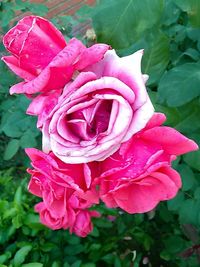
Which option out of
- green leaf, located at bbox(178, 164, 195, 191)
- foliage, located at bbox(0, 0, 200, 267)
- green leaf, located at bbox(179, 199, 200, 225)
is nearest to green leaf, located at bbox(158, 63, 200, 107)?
foliage, located at bbox(0, 0, 200, 267)

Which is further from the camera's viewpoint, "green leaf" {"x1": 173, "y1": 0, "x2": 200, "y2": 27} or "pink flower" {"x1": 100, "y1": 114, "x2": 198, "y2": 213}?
"green leaf" {"x1": 173, "y1": 0, "x2": 200, "y2": 27}

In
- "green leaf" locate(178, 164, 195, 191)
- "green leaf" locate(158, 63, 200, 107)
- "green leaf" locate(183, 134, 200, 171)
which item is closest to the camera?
"green leaf" locate(158, 63, 200, 107)

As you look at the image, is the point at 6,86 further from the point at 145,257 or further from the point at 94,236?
the point at 145,257

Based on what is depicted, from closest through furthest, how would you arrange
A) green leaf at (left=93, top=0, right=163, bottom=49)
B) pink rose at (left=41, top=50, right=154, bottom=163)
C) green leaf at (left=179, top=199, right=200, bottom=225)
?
pink rose at (left=41, top=50, right=154, bottom=163) < green leaf at (left=93, top=0, right=163, bottom=49) < green leaf at (left=179, top=199, right=200, bottom=225)

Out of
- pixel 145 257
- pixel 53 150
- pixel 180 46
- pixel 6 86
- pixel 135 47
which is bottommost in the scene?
pixel 145 257

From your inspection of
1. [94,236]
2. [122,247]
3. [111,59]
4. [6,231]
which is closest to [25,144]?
[6,231]

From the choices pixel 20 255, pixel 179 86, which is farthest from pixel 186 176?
pixel 20 255

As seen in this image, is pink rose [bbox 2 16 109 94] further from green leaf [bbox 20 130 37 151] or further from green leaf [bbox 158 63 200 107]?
green leaf [bbox 20 130 37 151]
